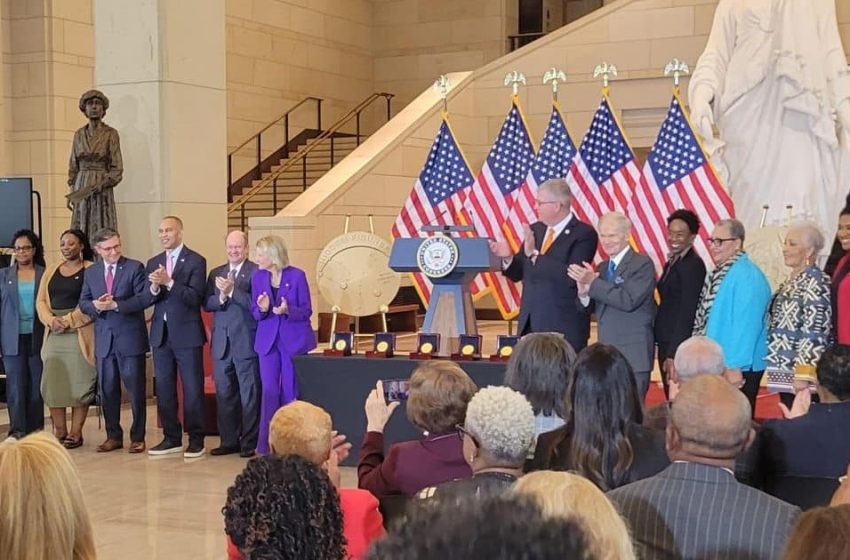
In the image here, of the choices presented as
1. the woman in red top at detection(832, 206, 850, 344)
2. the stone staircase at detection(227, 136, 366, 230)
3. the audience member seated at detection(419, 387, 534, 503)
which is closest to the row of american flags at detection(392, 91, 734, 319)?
the woman in red top at detection(832, 206, 850, 344)

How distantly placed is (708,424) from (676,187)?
677 cm

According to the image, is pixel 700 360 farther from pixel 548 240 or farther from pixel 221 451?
pixel 221 451

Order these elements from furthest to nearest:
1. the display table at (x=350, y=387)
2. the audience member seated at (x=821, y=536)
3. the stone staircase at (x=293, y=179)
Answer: the stone staircase at (x=293, y=179)
the display table at (x=350, y=387)
the audience member seated at (x=821, y=536)

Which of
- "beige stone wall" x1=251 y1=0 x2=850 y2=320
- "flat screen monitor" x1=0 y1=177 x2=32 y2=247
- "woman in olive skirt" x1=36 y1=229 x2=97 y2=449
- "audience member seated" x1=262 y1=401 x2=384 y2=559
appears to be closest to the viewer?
"audience member seated" x1=262 y1=401 x2=384 y2=559

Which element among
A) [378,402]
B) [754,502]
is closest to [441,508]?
[754,502]

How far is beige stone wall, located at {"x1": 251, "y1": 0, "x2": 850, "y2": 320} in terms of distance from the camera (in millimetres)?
13877

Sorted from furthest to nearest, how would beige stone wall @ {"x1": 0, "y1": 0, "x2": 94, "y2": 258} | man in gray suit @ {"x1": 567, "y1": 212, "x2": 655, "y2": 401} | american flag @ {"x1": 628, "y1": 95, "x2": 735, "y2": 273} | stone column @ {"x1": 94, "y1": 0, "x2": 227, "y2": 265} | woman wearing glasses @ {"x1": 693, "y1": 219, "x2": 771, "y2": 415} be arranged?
beige stone wall @ {"x1": 0, "y1": 0, "x2": 94, "y2": 258} → stone column @ {"x1": 94, "y1": 0, "x2": 227, "y2": 265} → american flag @ {"x1": 628, "y1": 95, "x2": 735, "y2": 273} → man in gray suit @ {"x1": 567, "y1": 212, "x2": 655, "y2": 401} → woman wearing glasses @ {"x1": 693, "y1": 219, "x2": 771, "y2": 415}

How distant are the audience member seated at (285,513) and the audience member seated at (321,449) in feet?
1.99

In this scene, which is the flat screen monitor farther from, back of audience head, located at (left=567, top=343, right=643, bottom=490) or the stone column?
back of audience head, located at (left=567, top=343, right=643, bottom=490)

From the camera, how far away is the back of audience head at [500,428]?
9.48 feet

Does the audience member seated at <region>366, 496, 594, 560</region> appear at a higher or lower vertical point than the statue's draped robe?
lower

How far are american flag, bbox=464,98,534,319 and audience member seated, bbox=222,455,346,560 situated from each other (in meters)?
7.45

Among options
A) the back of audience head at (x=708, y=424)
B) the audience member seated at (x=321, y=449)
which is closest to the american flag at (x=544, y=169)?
the audience member seated at (x=321, y=449)

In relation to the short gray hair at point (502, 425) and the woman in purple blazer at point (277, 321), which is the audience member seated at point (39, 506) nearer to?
the short gray hair at point (502, 425)
